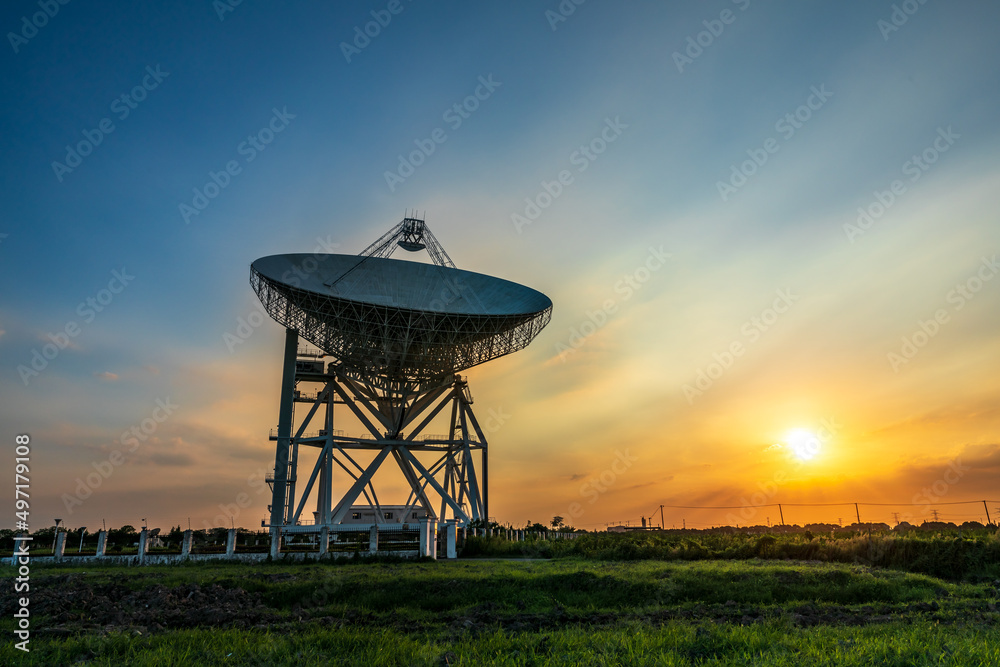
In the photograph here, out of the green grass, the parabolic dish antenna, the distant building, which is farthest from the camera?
the distant building

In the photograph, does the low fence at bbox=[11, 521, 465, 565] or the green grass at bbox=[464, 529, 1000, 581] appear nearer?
the green grass at bbox=[464, 529, 1000, 581]

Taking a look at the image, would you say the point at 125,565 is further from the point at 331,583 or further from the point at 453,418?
the point at 453,418

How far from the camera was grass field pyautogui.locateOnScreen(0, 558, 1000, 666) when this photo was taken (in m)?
8.02

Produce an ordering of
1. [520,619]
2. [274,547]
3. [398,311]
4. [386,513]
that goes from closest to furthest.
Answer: [520,619] → [274,547] → [398,311] → [386,513]

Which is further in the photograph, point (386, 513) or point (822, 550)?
point (386, 513)

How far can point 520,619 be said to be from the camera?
11992 millimetres

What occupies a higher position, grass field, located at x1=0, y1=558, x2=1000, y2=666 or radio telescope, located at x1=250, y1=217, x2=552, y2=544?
radio telescope, located at x1=250, y1=217, x2=552, y2=544

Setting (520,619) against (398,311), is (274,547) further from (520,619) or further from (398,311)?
(520,619)

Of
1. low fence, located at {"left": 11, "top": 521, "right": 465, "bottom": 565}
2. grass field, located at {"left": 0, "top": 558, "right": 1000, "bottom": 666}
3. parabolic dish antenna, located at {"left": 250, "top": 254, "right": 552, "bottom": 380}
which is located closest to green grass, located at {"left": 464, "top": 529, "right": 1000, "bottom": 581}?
grass field, located at {"left": 0, "top": 558, "right": 1000, "bottom": 666}

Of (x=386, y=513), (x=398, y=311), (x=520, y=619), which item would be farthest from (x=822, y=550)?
(x=386, y=513)

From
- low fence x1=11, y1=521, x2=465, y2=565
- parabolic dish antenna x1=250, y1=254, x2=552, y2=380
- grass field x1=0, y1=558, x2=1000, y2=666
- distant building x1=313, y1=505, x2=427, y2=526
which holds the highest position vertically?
parabolic dish antenna x1=250, y1=254, x2=552, y2=380

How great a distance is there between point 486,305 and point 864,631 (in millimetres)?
27289

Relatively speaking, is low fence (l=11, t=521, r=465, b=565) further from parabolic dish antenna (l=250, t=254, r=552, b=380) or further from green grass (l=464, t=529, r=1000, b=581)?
parabolic dish antenna (l=250, t=254, r=552, b=380)

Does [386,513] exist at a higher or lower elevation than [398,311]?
lower
